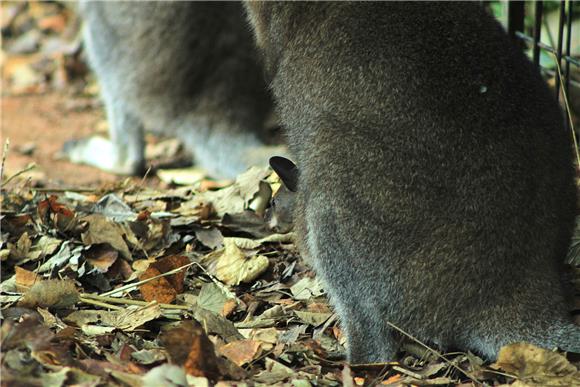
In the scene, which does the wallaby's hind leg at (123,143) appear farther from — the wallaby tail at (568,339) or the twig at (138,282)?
the wallaby tail at (568,339)

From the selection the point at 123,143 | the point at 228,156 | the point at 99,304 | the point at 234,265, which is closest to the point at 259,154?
the point at 228,156

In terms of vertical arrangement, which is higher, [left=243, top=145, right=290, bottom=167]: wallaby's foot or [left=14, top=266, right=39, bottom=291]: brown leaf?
[left=14, top=266, right=39, bottom=291]: brown leaf

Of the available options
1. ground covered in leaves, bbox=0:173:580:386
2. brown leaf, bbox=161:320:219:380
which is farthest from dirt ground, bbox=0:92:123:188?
brown leaf, bbox=161:320:219:380

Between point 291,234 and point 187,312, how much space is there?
871 mm

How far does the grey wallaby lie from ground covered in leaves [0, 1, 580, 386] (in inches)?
5.5

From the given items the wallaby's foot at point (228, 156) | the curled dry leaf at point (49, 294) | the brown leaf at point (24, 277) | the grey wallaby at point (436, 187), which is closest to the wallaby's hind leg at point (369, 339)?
the grey wallaby at point (436, 187)

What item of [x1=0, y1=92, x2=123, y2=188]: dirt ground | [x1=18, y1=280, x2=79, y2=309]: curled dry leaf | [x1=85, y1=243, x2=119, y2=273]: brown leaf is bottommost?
[x1=0, y1=92, x2=123, y2=188]: dirt ground

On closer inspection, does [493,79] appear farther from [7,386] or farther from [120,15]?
[120,15]

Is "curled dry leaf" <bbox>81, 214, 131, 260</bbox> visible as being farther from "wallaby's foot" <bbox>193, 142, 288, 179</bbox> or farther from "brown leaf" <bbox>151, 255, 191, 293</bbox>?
"wallaby's foot" <bbox>193, 142, 288, 179</bbox>

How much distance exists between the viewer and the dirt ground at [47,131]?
7254 mm

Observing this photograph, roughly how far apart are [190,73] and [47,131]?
6.54ft

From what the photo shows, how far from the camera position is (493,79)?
3.44 metres

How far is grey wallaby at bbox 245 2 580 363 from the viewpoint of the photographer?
3258 millimetres

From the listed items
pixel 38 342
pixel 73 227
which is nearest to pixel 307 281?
pixel 73 227
